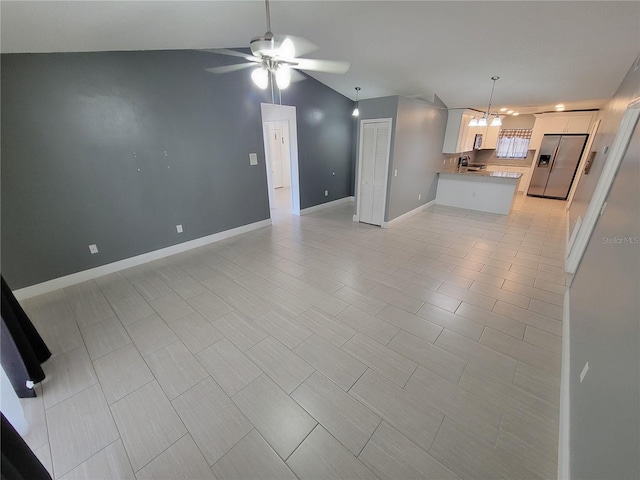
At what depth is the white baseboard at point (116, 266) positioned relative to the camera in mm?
2916

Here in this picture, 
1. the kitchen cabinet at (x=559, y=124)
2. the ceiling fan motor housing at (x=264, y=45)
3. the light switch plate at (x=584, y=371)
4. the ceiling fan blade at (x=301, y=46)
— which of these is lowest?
the light switch plate at (x=584, y=371)

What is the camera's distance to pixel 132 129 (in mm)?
3232

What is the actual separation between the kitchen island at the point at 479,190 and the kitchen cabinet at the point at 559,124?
8.13 feet

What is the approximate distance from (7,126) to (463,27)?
16.4 ft

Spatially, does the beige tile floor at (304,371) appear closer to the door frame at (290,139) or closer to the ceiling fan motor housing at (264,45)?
the ceiling fan motor housing at (264,45)

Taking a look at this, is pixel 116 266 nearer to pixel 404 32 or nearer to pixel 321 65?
pixel 321 65

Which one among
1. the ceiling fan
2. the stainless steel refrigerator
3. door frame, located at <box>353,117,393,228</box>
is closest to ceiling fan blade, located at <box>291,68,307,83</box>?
door frame, located at <box>353,117,393,228</box>

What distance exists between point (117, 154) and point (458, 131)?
6.83 metres

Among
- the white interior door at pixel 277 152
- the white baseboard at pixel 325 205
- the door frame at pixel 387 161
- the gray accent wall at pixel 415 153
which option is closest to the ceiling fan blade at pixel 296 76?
the door frame at pixel 387 161

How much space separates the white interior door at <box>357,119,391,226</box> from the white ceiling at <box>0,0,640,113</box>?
960 mm

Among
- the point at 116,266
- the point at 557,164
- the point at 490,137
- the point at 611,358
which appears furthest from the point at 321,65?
the point at 557,164

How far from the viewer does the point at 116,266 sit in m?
3.43

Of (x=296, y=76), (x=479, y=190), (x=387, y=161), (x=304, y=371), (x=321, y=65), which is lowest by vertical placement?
(x=304, y=371)

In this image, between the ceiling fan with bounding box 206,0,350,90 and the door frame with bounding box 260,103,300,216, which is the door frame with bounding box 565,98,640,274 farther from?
the door frame with bounding box 260,103,300,216
